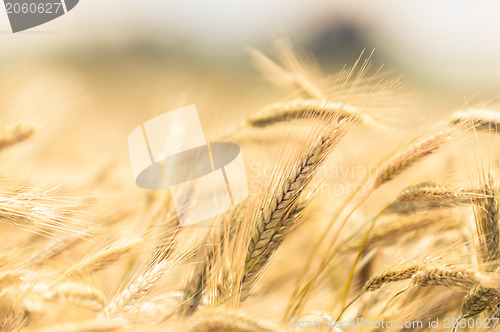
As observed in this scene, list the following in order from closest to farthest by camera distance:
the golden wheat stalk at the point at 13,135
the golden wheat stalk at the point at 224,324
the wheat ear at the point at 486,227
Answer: the golden wheat stalk at the point at 224,324 → the wheat ear at the point at 486,227 → the golden wheat stalk at the point at 13,135

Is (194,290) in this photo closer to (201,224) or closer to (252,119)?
(201,224)

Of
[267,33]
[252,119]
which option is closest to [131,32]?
[267,33]

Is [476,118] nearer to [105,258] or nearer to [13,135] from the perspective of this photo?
[105,258]

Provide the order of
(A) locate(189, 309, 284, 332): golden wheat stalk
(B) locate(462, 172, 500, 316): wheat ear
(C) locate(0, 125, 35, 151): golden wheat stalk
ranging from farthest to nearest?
(C) locate(0, 125, 35, 151): golden wheat stalk → (B) locate(462, 172, 500, 316): wheat ear → (A) locate(189, 309, 284, 332): golden wheat stalk

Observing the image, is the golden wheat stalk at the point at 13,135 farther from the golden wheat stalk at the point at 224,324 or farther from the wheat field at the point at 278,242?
the golden wheat stalk at the point at 224,324

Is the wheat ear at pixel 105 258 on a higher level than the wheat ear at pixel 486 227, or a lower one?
higher

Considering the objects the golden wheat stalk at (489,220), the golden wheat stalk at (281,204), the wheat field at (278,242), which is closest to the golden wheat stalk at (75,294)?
the wheat field at (278,242)

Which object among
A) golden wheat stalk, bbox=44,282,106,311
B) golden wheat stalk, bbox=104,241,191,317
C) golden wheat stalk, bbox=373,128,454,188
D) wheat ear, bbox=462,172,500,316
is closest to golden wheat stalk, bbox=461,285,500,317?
wheat ear, bbox=462,172,500,316

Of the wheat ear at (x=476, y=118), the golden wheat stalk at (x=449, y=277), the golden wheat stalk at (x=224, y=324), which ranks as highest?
the wheat ear at (x=476, y=118)

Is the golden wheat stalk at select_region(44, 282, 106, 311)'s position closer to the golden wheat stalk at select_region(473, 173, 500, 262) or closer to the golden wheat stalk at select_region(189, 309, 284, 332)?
the golden wheat stalk at select_region(189, 309, 284, 332)
